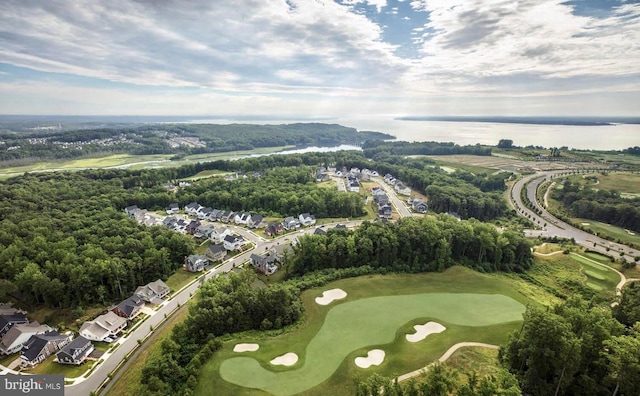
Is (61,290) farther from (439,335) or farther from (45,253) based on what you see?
(439,335)

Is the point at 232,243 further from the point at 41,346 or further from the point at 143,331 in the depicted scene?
the point at 41,346

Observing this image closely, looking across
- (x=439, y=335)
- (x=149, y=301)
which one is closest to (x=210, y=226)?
(x=149, y=301)

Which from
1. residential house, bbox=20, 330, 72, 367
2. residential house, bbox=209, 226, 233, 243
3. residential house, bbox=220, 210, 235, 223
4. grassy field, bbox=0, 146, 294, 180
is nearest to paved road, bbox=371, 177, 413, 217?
residential house, bbox=220, 210, 235, 223

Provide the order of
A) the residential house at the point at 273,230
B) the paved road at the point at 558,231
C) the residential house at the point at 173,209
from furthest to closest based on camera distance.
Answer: the residential house at the point at 173,209
the residential house at the point at 273,230
the paved road at the point at 558,231

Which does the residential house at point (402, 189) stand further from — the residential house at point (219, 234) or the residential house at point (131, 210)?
the residential house at point (131, 210)

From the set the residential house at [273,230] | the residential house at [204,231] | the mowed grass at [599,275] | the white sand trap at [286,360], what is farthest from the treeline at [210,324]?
the mowed grass at [599,275]

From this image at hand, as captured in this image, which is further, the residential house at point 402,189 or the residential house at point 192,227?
the residential house at point 402,189

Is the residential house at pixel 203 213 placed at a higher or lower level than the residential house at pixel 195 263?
higher
